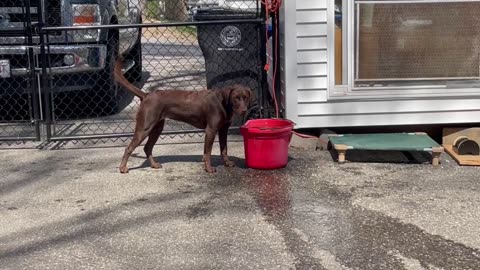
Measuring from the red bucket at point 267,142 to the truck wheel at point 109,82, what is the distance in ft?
8.58

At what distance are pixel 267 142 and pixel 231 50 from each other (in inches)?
62.0

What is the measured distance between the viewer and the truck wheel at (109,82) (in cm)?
775

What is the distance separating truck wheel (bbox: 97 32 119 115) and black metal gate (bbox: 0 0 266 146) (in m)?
0.01

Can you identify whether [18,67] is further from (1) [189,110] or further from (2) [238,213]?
(2) [238,213]

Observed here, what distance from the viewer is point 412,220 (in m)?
4.52

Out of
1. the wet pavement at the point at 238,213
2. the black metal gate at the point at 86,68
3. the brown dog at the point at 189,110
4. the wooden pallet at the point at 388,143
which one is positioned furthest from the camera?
the black metal gate at the point at 86,68

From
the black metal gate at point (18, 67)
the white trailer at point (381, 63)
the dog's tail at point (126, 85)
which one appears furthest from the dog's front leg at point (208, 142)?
the black metal gate at point (18, 67)

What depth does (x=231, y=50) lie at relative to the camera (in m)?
6.82

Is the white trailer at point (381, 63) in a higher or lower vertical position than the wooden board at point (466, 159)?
higher

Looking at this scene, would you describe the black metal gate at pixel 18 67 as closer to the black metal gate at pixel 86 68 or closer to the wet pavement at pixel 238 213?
the black metal gate at pixel 86 68

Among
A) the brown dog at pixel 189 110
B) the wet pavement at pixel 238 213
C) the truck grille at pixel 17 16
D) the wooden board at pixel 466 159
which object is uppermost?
the truck grille at pixel 17 16

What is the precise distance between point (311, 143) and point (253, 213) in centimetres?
183

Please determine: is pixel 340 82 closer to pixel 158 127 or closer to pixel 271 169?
pixel 271 169

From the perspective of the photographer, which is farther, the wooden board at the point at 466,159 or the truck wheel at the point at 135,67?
the truck wheel at the point at 135,67
